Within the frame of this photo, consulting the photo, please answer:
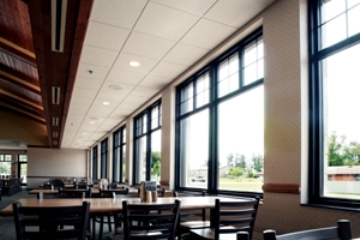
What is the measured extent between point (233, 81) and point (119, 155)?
890 cm

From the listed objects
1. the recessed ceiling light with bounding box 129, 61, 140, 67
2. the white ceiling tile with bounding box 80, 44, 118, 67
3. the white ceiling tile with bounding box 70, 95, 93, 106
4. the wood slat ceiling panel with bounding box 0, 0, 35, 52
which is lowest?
the white ceiling tile with bounding box 70, 95, 93, 106

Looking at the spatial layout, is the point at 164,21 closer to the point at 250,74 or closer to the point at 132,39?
the point at 132,39

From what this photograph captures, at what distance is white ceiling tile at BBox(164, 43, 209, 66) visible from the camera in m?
4.88

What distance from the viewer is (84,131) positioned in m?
13.7

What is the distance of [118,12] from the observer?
3.82 m

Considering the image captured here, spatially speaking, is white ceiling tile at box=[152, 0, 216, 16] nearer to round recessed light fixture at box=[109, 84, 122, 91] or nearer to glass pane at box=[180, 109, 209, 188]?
glass pane at box=[180, 109, 209, 188]

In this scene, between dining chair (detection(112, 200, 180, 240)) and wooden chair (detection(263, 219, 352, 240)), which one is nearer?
wooden chair (detection(263, 219, 352, 240))

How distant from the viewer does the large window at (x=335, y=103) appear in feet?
9.57

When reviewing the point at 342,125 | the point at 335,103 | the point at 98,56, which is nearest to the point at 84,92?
the point at 98,56

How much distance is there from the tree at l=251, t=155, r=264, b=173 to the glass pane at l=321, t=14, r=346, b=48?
1.60m

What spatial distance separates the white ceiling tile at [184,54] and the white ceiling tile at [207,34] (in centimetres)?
16

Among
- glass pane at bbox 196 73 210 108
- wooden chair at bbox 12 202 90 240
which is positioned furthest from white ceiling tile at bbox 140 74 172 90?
wooden chair at bbox 12 202 90 240

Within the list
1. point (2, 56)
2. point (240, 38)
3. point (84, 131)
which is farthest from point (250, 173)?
point (84, 131)

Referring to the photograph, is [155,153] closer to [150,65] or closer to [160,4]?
[150,65]
